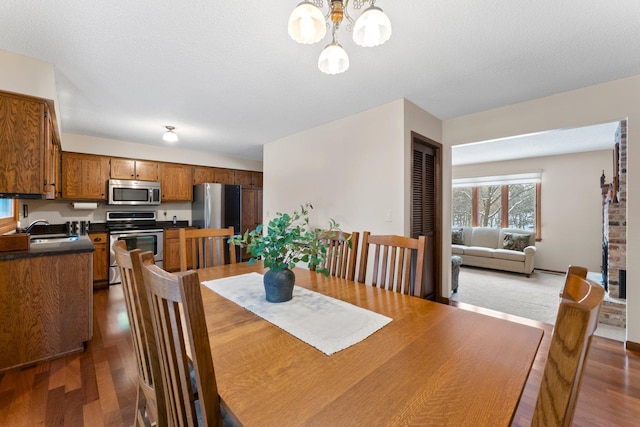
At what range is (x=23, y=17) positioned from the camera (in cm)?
162

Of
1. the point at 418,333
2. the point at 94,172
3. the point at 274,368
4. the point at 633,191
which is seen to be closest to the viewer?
the point at 274,368

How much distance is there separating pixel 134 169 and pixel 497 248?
710cm

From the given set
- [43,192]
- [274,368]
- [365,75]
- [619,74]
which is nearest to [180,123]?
[43,192]

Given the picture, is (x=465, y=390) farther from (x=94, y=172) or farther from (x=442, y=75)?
(x=94, y=172)

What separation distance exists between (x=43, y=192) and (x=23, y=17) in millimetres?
1247

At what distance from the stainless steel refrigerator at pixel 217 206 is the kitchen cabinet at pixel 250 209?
114mm

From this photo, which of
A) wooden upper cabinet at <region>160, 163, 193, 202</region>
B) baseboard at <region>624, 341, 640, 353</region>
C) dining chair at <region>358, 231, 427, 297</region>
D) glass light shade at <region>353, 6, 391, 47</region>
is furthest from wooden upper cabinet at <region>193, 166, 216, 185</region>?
baseboard at <region>624, 341, 640, 353</region>

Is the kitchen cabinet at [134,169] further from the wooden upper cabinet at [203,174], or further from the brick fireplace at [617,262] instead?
the brick fireplace at [617,262]

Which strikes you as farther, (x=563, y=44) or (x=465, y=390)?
(x=563, y=44)

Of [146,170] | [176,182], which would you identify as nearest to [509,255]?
[176,182]

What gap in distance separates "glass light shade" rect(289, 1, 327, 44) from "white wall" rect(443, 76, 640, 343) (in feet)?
9.01

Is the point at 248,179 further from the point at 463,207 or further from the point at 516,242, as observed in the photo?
the point at 516,242

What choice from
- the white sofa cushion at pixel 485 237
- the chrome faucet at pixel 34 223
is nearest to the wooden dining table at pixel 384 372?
the chrome faucet at pixel 34 223

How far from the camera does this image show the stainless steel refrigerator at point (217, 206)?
192 inches
